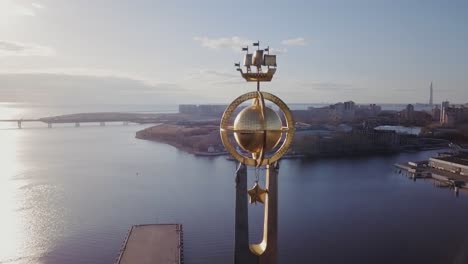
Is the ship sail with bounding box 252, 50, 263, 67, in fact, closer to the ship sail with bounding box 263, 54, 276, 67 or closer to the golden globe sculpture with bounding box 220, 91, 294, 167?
the ship sail with bounding box 263, 54, 276, 67

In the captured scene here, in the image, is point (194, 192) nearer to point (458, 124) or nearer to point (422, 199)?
point (422, 199)

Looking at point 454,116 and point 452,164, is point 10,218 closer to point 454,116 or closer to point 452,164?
point 452,164

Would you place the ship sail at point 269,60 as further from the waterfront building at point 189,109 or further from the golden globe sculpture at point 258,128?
the waterfront building at point 189,109

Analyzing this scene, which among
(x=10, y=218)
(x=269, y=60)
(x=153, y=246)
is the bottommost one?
(x=10, y=218)

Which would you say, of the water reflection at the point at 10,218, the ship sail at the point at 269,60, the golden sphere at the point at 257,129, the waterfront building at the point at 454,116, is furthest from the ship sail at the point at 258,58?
the waterfront building at the point at 454,116

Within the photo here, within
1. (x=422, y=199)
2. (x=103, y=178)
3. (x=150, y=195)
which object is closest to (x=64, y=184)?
(x=103, y=178)

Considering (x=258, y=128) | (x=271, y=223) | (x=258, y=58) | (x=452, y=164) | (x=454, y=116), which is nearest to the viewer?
(x=258, y=128)

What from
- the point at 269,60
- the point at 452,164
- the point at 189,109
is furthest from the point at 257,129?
the point at 189,109
